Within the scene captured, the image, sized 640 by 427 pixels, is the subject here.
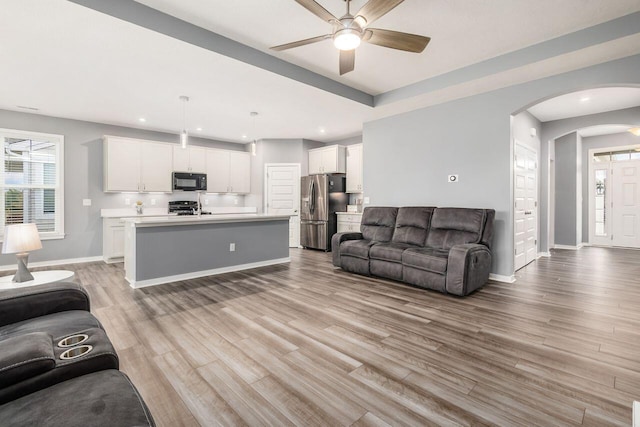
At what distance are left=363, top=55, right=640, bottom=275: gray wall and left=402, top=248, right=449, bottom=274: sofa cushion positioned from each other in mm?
1095

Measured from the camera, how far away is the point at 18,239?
2596 mm

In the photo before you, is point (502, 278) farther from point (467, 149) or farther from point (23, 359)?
point (23, 359)

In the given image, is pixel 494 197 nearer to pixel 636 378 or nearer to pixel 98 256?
pixel 636 378

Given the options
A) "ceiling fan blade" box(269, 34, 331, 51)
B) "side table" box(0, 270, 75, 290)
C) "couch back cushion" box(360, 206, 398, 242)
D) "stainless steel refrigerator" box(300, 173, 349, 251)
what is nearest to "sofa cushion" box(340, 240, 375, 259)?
"couch back cushion" box(360, 206, 398, 242)

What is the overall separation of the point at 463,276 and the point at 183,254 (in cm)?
374

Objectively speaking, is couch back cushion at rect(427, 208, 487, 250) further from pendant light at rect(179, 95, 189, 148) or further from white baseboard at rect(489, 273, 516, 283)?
pendant light at rect(179, 95, 189, 148)

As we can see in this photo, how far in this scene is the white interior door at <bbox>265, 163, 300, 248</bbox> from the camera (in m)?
7.52

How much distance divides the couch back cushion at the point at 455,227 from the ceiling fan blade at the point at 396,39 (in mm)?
2301

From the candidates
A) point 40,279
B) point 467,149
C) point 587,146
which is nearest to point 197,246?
point 40,279

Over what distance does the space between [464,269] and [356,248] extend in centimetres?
159

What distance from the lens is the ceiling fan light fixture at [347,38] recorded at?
254 centimetres

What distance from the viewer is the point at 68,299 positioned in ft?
5.69

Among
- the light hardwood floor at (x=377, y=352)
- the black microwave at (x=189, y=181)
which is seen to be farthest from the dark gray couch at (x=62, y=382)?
the black microwave at (x=189, y=181)

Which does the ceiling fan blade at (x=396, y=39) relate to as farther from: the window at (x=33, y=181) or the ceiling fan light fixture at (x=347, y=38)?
the window at (x=33, y=181)
